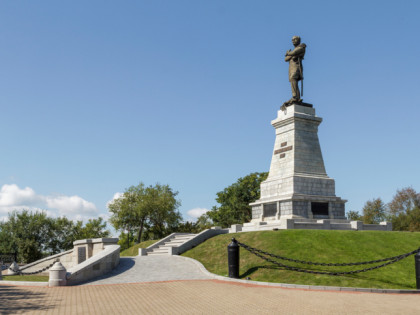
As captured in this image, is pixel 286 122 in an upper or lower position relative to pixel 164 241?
upper

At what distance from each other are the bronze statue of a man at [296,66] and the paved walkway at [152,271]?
15.3 m

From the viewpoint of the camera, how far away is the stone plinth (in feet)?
93.1

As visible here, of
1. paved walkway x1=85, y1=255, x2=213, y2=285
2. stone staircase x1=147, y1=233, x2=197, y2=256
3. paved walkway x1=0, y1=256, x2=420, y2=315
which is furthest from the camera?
stone staircase x1=147, y1=233, x2=197, y2=256

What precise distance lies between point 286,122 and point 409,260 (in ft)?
44.9

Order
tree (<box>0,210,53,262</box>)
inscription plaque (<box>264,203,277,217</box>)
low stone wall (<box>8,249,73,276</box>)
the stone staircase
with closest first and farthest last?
the stone staircase → low stone wall (<box>8,249,73,276</box>) → inscription plaque (<box>264,203,277,217</box>) → tree (<box>0,210,53,262</box>)

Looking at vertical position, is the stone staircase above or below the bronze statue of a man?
below

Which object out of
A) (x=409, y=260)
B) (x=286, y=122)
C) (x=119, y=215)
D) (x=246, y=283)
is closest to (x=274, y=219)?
(x=286, y=122)

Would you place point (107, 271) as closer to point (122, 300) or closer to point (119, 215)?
point (122, 300)

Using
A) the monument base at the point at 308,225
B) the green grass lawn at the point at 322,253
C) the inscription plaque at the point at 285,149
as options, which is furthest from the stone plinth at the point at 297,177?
the green grass lawn at the point at 322,253

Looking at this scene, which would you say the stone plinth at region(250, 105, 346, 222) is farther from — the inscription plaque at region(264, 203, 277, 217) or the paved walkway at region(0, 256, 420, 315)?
the paved walkway at region(0, 256, 420, 315)

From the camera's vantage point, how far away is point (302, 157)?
2997cm

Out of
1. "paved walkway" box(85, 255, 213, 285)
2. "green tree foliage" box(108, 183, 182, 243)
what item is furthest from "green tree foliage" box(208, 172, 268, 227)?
"paved walkway" box(85, 255, 213, 285)

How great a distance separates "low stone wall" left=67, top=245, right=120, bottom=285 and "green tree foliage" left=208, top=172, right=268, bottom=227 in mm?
35329

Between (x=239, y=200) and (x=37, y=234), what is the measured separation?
27352 millimetres
